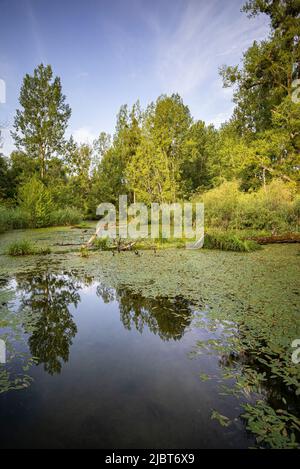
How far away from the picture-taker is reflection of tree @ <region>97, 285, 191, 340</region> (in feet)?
12.1

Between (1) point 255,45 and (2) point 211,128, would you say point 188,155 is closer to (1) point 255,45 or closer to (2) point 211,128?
(2) point 211,128

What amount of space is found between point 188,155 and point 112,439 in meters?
30.4

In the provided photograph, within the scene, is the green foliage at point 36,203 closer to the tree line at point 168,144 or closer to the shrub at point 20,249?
the tree line at point 168,144

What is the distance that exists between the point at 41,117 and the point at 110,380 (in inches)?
1103

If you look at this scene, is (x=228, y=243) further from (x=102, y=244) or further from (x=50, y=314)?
(x=50, y=314)

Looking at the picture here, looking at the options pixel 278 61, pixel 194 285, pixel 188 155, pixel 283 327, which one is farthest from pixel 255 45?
pixel 283 327

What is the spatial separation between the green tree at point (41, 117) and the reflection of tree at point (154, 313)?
24.1 meters

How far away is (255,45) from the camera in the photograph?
53.0 ft

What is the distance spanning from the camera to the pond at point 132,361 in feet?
6.39

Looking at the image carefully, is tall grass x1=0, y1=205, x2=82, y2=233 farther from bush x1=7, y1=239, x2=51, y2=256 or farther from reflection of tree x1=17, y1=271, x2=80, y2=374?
reflection of tree x1=17, y1=271, x2=80, y2=374

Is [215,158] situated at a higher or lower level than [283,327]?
higher

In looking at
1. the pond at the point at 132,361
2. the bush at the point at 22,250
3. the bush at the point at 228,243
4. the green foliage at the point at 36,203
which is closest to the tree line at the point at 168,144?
the green foliage at the point at 36,203

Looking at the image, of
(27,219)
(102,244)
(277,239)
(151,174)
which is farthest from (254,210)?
(27,219)

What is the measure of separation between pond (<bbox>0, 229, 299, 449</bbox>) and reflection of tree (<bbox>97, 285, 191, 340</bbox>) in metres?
0.02
